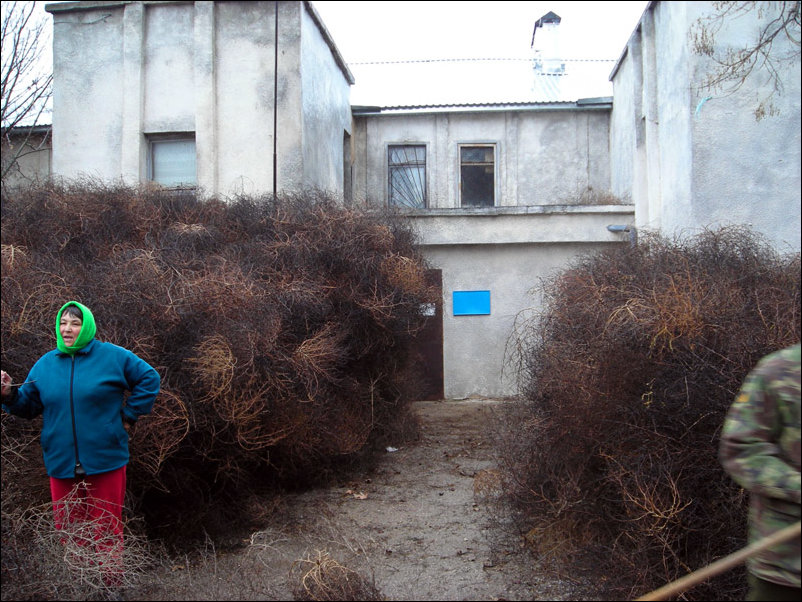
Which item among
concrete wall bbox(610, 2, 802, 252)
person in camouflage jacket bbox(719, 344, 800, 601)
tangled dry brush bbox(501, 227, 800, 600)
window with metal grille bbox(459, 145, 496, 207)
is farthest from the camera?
window with metal grille bbox(459, 145, 496, 207)

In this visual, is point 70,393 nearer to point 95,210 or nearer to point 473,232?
point 95,210

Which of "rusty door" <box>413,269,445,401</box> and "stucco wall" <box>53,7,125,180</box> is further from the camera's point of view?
"rusty door" <box>413,269,445,401</box>

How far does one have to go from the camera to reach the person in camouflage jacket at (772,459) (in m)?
2.29

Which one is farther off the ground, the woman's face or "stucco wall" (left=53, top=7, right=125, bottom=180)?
"stucco wall" (left=53, top=7, right=125, bottom=180)

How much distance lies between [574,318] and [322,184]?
8073mm

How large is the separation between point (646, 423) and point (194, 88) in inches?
393

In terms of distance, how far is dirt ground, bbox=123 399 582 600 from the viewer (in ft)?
13.1

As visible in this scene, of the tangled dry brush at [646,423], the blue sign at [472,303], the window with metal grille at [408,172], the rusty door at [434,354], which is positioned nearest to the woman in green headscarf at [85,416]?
the tangled dry brush at [646,423]

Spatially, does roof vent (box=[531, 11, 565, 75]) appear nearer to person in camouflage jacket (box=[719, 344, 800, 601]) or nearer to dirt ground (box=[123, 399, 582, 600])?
dirt ground (box=[123, 399, 582, 600])

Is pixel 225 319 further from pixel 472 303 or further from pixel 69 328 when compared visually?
pixel 472 303

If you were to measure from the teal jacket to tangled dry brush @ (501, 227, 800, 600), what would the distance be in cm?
274

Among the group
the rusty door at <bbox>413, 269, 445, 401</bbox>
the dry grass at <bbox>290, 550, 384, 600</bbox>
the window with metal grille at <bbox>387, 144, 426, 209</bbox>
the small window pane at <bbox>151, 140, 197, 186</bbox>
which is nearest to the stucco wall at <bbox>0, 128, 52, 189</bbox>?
the small window pane at <bbox>151, 140, 197, 186</bbox>

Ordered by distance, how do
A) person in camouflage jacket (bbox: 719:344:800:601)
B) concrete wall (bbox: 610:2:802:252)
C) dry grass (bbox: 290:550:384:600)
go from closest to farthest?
person in camouflage jacket (bbox: 719:344:800:601), dry grass (bbox: 290:550:384:600), concrete wall (bbox: 610:2:802:252)

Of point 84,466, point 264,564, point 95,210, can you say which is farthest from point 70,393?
point 95,210
